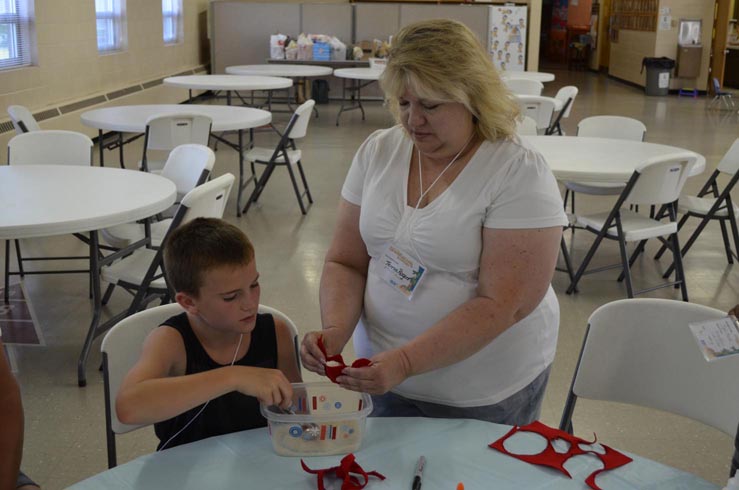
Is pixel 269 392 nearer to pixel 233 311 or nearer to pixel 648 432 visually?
pixel 233 311

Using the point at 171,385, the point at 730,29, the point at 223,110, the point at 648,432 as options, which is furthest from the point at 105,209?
the point at 730,29

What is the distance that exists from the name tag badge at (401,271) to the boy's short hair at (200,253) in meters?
0.34

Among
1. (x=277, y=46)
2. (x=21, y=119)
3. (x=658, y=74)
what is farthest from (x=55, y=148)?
(x=658, y=74)

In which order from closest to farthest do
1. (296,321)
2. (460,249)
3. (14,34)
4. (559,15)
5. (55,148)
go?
(460,249), (296,321), (55,148), (14,34), (559,15)

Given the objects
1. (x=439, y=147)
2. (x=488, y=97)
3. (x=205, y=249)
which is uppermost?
(x=488, y=97)

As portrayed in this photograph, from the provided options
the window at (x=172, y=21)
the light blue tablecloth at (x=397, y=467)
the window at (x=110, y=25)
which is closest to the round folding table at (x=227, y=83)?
the window at (x=110, y=25)

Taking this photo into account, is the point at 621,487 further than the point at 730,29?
No

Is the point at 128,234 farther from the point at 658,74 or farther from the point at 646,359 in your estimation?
the point at 658,74

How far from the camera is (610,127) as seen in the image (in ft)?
18.5

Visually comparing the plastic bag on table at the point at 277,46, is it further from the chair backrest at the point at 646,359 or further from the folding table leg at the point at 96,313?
the chair backrest at the point at 646,359

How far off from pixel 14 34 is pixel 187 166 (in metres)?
4.60

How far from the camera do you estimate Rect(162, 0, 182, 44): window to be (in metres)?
13.1

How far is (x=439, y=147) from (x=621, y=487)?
835 millimetres

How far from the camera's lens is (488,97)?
6.06 feet
